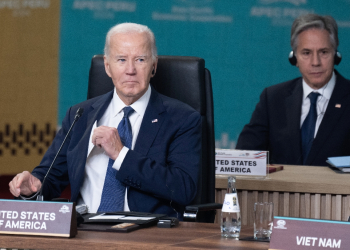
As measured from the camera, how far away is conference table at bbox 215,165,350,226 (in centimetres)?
243

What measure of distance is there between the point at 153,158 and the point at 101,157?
0.20m

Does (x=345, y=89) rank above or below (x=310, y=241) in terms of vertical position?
above

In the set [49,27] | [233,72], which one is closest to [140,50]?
[233,72]

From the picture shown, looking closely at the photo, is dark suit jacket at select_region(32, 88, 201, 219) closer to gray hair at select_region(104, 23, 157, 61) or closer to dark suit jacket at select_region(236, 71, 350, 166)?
gray hair at select_region(104, 23, 157, 61)

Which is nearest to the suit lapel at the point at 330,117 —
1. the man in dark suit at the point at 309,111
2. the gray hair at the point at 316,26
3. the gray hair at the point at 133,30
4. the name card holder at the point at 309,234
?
the man in dark suit at the point at 309,111

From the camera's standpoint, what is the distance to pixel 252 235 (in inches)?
57.5

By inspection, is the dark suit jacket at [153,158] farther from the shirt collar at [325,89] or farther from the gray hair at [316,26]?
the gray hair at [316,26]

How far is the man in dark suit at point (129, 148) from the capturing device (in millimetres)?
1845

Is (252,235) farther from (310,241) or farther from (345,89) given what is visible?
(345,89)

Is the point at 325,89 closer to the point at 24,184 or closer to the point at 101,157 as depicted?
the point at 101,157

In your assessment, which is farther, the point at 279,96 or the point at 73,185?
the point at 279,96

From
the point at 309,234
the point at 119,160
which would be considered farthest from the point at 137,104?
the point at 309,234

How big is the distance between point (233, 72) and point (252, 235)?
101 inches

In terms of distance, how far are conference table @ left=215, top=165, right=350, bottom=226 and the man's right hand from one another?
998 mm
